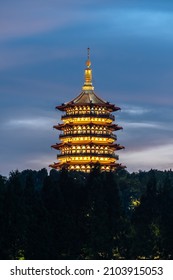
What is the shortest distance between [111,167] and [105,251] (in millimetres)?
93031

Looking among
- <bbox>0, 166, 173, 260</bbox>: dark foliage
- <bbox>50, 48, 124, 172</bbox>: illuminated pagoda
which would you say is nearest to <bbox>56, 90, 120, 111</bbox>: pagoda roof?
<bbox>50, 48, 124, 172</bbox>: illuminated pagoda

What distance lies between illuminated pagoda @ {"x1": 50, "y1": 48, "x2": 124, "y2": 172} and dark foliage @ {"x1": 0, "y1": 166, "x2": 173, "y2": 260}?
74.6m

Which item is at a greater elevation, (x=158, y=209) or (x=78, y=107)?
(x=78, y=107)

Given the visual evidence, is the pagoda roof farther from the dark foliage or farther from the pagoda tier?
the dark foliage

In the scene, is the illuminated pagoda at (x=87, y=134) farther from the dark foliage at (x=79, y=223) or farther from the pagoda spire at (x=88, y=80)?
the dark foliage at (x=79, y=223)

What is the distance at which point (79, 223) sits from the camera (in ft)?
295

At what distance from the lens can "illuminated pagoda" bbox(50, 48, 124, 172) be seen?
177 m

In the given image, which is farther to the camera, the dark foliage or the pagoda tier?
the pagoda tier

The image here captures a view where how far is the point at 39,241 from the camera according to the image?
260 ft

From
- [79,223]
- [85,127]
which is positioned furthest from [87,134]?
[79,223]
